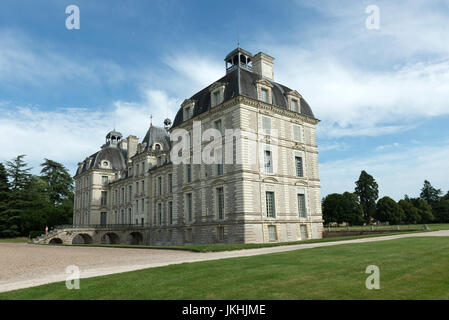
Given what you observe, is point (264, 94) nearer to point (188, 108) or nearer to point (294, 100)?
point (294, 100)

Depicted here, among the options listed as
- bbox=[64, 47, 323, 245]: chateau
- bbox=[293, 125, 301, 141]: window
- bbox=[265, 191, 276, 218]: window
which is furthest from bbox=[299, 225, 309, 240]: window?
bbox=[293, 125, 301, 141]: window

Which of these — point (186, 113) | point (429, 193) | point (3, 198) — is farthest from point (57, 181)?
point (429, 193)

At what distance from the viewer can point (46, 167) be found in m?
69.7

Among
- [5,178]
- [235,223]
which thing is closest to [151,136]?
[235,223]

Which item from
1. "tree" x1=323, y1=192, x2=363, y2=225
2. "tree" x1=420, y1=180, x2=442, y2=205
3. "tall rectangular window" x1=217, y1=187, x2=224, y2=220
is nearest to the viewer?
"tall rectangular window" x1=217, y1=187, x2=224, y2=220

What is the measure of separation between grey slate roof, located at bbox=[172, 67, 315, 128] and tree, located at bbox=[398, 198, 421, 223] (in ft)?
133

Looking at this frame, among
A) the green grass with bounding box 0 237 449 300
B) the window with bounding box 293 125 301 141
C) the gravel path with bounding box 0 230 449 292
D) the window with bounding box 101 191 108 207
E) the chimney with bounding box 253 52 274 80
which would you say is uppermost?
the chimney with bounding box 253 52 274 80

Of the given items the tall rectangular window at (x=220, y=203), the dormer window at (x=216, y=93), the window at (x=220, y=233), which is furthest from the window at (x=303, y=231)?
the dormer window at (x=216, y=93)

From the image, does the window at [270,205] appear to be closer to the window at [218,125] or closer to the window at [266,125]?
the window at [266,125]

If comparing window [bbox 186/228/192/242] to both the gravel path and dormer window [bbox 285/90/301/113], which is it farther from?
dormer window [bbox 285/90/301/113]

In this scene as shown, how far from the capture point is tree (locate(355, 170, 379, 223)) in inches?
2608

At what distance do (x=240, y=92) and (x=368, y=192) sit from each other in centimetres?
4920

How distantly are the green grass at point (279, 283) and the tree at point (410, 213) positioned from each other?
59.1 m
